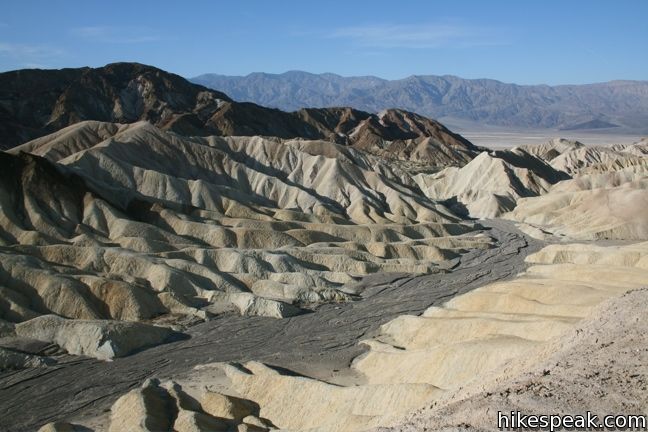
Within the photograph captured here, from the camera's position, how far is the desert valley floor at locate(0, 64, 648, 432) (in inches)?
1156

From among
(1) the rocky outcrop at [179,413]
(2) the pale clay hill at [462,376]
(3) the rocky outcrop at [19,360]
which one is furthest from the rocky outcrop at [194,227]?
(1) the rocky outcrop at [179,413]

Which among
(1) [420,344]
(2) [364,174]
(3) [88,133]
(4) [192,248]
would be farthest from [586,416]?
(3) [88,133]

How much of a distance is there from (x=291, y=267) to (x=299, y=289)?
635 centimetres

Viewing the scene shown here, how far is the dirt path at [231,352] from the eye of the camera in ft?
117

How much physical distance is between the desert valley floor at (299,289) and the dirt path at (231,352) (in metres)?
0.19

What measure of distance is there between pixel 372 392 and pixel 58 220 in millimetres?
46759

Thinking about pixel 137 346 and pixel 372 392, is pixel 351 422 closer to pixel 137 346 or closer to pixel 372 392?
pixel 372 392

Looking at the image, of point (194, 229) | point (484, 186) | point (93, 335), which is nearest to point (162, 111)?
point (484, 186)

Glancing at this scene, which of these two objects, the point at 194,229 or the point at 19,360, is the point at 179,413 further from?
the point at 194,229

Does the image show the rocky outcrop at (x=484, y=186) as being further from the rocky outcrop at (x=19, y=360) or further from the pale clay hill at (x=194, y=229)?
the rocky outcrop at (x=19, y=360)

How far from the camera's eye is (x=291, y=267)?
2445 inches

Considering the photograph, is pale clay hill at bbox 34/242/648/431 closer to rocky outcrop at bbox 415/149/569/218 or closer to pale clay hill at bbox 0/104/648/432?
pale clay hill at bbox 0/104/648/432

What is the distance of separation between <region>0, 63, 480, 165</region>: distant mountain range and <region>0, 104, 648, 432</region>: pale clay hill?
147 ft

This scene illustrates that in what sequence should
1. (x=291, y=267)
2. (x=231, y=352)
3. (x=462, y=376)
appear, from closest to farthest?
(x=462, y=376)
(x=231, y=352)
(x=291, y=267)
